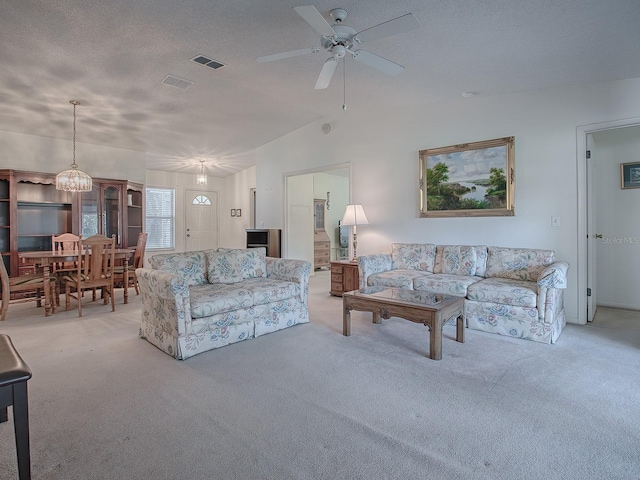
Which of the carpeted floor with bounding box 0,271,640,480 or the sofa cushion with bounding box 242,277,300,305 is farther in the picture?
the sofa cushion with bounding box 242,277,300,305

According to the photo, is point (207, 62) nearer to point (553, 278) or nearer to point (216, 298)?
point (216, 298)

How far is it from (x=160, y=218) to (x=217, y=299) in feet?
19.9

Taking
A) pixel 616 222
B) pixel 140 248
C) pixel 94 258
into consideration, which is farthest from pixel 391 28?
pixel 140 248

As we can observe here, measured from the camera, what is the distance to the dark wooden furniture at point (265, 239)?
6.87 meters

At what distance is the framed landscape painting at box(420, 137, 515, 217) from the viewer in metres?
4.17

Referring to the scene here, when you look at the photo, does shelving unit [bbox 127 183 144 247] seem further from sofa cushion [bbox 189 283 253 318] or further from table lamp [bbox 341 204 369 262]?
table lamp [bbox 341 204 369 262]

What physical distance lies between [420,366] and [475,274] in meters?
1.89

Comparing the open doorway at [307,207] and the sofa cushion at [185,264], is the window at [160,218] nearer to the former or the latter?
the open doorway at [307,207]

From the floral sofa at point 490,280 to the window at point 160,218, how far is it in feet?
19.0

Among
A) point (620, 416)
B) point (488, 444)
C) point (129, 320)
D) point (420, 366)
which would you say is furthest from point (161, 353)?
point (620, 416)

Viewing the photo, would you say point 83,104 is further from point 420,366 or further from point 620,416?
point 620,416

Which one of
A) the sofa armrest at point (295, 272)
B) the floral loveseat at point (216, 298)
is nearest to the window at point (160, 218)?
the floral loveseat at point (216, 298)

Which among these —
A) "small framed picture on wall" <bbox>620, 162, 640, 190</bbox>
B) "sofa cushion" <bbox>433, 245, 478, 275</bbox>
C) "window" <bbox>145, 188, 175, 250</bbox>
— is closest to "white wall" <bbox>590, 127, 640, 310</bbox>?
"small framed picture on wall" <bbox>620, 162, 640, 190</bbox>

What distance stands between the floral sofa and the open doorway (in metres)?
2.03
